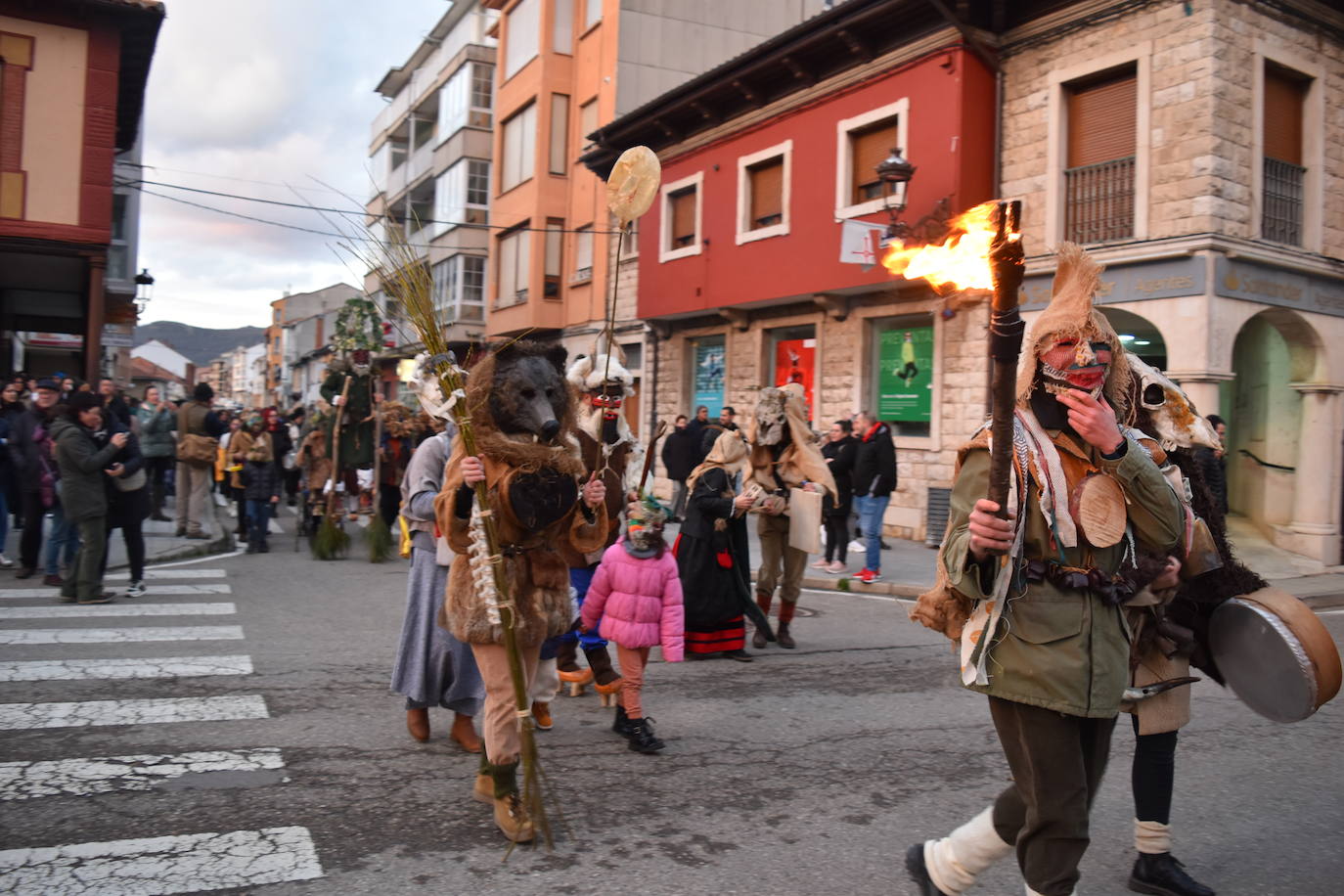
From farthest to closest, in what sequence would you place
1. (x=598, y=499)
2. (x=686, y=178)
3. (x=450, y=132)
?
(x=450, y=132) → (x=686, y=178) → (x=598, y=499)

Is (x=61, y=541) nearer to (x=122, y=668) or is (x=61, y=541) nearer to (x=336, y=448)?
(x=336, y=448)

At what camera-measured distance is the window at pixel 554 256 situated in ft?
85.5

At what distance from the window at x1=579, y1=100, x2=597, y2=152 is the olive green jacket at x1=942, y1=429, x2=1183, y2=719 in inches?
923

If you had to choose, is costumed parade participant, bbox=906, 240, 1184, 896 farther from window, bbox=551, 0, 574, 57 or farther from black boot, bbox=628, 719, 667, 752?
window, bbox=551, 0, 574, 57

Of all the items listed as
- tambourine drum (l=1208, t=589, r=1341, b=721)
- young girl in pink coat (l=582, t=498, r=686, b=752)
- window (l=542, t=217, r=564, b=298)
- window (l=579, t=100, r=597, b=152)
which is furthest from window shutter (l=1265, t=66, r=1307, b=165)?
window (l=542, t=217, r=564, b=298)

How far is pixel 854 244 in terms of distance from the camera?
14.5 metres

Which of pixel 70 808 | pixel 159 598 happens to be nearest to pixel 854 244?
pixel 159 598

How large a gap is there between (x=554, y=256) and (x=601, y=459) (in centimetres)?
2106

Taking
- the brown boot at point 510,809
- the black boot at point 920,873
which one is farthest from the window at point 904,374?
the black boot at point 920,873

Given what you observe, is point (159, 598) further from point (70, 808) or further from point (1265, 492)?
point (1265, 492)

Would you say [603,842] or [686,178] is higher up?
[686,178]

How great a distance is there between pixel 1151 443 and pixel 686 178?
18.3 metres

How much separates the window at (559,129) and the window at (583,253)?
5.81 ft

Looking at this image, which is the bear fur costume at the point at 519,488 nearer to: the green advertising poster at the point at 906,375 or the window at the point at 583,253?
the green advertising poster at the point at 906,375
